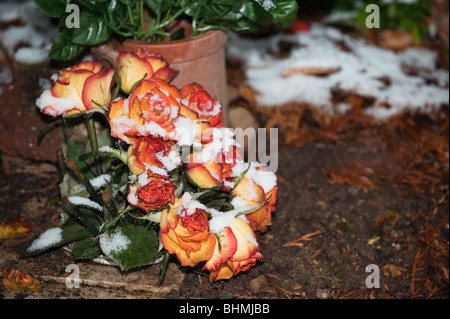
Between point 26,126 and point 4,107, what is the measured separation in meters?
0.14

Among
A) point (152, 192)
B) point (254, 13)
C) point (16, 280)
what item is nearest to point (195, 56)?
point (254, 13)

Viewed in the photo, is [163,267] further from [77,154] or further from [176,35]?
[176,35]

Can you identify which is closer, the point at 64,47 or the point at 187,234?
the point at 187,234

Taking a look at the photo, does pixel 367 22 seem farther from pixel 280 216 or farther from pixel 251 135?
pixel 280 216

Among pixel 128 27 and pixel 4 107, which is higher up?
pixel 128 27

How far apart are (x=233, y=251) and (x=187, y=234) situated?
0.15 metres

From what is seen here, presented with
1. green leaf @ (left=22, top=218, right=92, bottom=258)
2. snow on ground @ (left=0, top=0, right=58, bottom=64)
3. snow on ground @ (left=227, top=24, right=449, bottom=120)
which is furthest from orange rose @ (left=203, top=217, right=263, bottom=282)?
snow on ground @ (left=0, top=0, right=58, bottom=64)

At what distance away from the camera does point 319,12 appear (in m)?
3.23

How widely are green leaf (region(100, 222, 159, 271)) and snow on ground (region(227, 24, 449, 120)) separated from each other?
1.12 meters

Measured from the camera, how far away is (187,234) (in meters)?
1.37

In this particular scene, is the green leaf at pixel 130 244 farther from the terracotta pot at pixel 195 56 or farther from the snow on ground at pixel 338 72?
the snow on ground at pixel 338 72

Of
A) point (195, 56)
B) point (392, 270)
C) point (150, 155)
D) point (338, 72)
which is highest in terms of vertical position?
point (195, 56)

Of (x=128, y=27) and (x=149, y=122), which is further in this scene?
(x=128, y=27)

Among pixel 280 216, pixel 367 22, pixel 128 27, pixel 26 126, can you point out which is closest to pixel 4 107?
pixel 26 126
